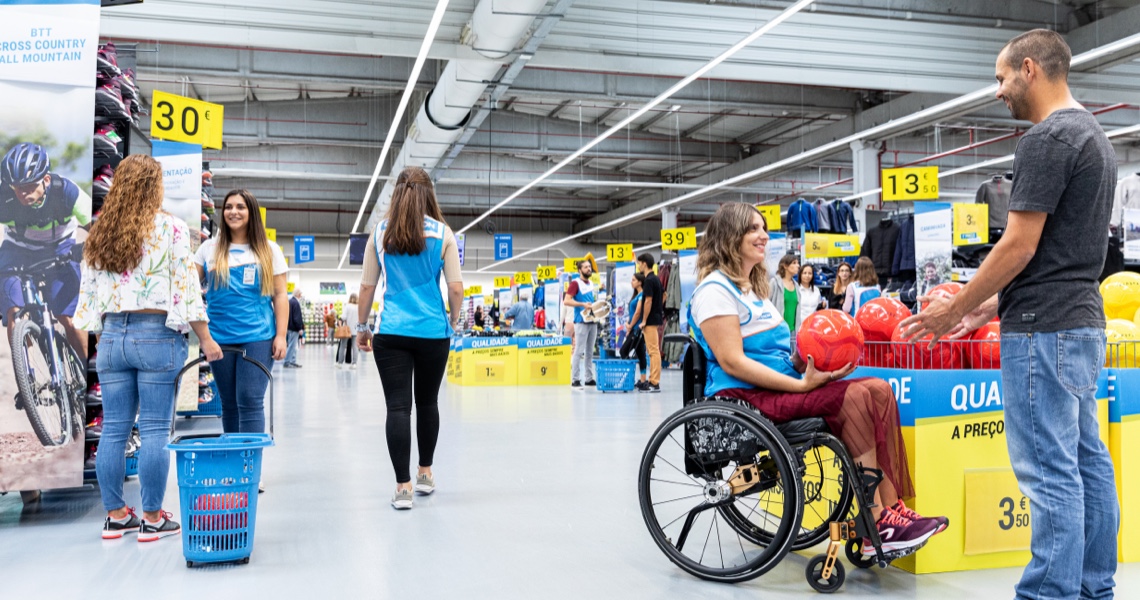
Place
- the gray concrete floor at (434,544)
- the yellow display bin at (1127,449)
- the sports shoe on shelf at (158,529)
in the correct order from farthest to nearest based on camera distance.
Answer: the sports shoe on shelf at (158,529), the yellow display bin at (1127,449), the gray concrete floor at (434,544)

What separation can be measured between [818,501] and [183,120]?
5.06 m

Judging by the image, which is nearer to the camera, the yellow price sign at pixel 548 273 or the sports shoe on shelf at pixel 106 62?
the sports shoe on shelf at pixel 106 62

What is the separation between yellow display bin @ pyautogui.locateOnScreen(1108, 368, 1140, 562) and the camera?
2.85 m

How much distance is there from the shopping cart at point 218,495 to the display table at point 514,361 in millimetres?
8819

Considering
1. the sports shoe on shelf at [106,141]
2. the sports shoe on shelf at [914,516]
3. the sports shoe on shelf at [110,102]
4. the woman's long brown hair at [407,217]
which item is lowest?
the sports shoe on shelf at [914,516]

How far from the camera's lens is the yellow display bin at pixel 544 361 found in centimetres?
1197

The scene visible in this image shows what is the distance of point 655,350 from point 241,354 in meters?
6.95

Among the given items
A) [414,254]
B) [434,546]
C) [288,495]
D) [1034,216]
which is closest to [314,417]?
[288,495]

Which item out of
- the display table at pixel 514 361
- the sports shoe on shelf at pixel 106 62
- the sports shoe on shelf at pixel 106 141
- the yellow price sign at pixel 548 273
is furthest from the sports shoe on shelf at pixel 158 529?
the yellow price sign at pixel 548 273

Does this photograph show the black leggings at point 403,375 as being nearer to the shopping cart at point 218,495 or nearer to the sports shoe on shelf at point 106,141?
the shopping cart at point 218,495

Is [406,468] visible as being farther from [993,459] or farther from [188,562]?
[993,459]

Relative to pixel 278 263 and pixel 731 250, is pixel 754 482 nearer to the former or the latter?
pixel 731 250

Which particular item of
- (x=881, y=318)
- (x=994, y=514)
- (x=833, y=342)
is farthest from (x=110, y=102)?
(x=994, y=514)

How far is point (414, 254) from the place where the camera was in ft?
12.4
